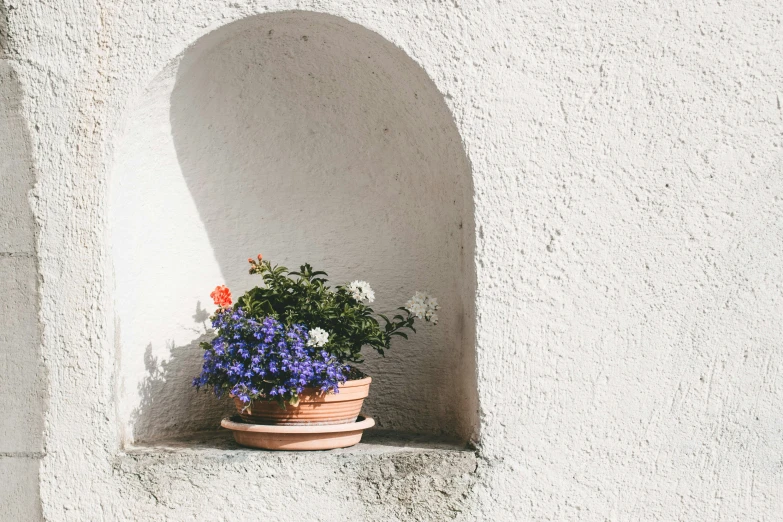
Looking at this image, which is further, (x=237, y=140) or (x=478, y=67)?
(x=237, y=140)

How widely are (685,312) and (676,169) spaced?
0.47 metres

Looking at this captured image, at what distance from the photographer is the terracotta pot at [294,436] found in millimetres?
2504

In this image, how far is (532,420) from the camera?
2500 mm

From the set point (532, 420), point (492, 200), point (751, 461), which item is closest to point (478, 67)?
point (492, 200)

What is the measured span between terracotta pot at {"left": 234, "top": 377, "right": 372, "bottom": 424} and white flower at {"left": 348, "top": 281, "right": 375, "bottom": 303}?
29 cm

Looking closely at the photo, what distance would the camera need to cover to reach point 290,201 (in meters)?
3.04

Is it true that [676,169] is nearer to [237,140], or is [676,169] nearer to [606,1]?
[606,1]

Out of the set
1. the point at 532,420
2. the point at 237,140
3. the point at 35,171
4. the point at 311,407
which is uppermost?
the point at 237,140

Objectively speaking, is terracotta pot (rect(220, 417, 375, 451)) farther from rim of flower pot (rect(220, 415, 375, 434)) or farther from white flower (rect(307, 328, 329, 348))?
white flower (rect(307, 328, 329, 348))

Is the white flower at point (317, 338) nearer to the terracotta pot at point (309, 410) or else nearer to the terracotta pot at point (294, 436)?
the terracotta pot at point (309, 410)

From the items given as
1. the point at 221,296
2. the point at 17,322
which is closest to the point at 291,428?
the point at 221,296

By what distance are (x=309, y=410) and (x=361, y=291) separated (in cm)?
45

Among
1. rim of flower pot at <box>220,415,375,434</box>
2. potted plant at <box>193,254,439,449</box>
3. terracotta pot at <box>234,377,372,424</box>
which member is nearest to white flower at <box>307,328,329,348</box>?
potted plant at <box>193,254,439,449</box>

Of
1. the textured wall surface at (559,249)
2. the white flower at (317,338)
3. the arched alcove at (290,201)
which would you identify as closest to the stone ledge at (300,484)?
the textured wall surface at (559,249)
